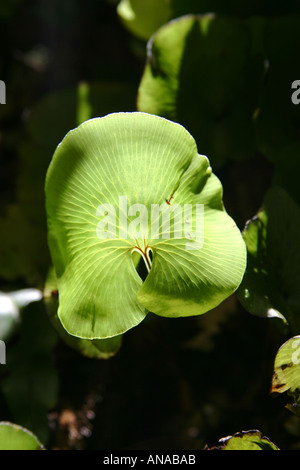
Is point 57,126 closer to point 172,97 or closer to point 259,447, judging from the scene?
point 172,97

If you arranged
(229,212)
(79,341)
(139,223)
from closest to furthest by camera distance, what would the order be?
(139,223) → (79,341) → (229,212)

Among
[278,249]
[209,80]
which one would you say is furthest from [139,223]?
[209,80]

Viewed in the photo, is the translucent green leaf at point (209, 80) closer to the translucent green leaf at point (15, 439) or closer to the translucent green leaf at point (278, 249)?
the translucent green leaf at point (278, 249)

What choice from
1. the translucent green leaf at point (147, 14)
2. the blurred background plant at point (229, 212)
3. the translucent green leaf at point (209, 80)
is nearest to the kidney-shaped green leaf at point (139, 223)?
the blurred background plant at point (229, 212)

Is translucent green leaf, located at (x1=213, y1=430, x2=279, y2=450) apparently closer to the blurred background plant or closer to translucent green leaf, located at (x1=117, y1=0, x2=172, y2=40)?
the blurred background plant

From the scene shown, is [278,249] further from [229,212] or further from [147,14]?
[147,14]

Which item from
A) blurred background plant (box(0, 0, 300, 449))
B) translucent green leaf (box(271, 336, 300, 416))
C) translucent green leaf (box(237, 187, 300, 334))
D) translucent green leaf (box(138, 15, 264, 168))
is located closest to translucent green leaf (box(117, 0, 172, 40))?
blurred background plant (box(0, 0, 300, 449))
